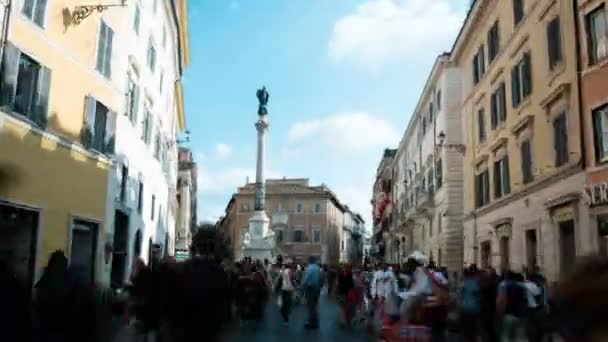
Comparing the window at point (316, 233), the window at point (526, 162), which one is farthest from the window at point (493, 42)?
the window at point (316, 233)

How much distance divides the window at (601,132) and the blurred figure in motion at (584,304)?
53.2 feet

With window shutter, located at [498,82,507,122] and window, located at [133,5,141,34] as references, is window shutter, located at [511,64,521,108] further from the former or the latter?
window, located at [133,5,141,34]

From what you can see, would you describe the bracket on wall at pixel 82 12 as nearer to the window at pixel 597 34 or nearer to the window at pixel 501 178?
the window at pixel 597 34

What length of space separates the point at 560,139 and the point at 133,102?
15.1 m

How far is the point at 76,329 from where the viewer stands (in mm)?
3900

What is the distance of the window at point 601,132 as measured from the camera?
18.0 meters

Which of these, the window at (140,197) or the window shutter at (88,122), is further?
the window at (140,197)

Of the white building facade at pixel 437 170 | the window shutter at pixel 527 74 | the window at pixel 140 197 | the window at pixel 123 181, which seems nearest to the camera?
the window at pixel 123 181

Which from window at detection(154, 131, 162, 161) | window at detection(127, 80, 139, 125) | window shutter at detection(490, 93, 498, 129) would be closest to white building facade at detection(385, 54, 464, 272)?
window shutter at detection(490, 93, 498, 129)

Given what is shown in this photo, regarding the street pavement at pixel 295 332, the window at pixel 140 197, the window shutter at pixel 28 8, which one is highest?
the window shutter at pixel 28 8

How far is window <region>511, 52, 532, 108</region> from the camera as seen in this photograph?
2373 centimetres

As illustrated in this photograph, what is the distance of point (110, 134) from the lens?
21078 millimetres

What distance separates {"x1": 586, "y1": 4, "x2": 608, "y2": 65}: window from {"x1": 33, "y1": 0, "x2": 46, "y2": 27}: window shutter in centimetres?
1485

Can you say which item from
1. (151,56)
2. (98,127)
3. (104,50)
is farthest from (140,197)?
(104,50)
